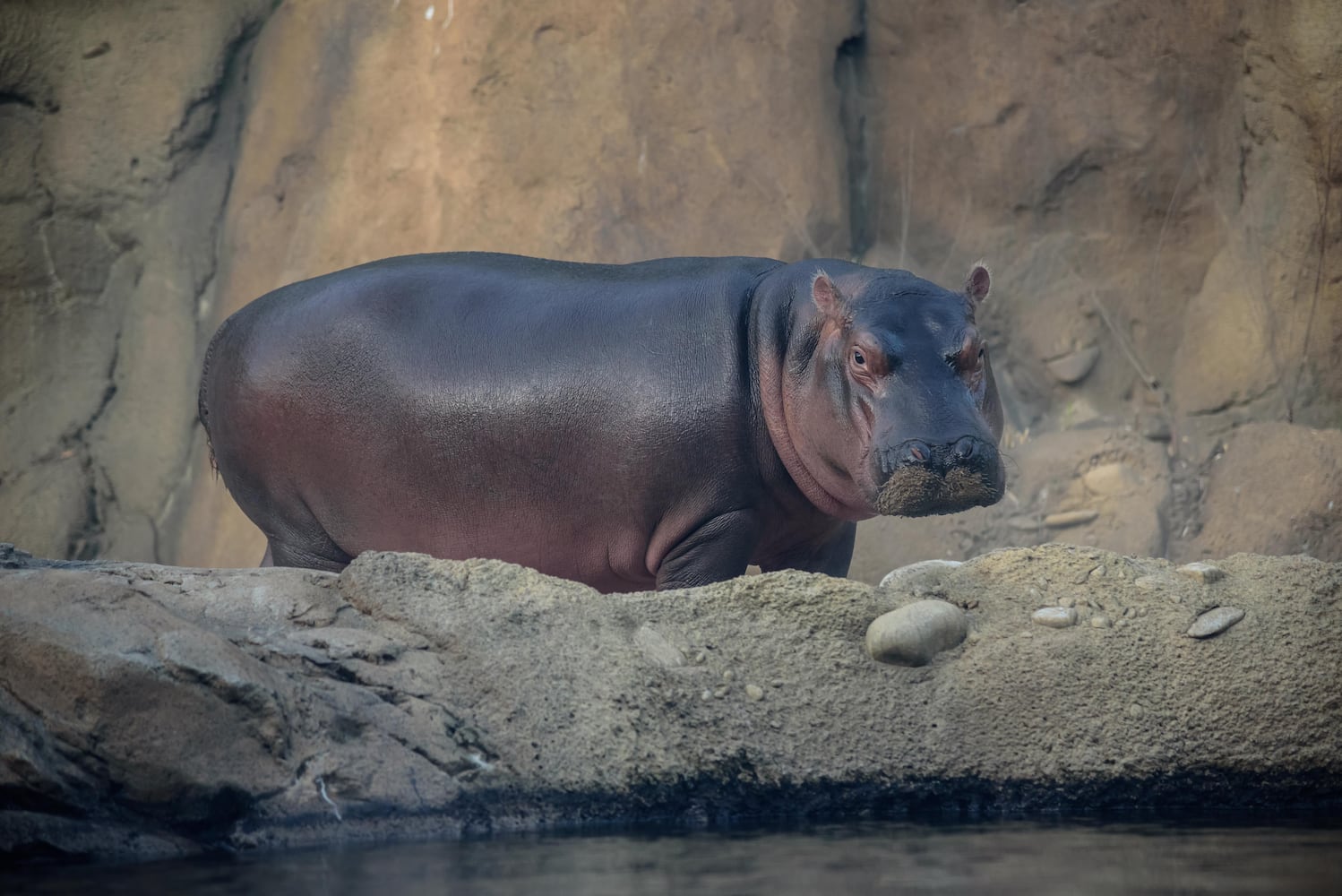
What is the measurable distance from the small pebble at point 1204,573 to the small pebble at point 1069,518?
400 centimetres

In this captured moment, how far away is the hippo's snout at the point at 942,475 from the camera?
561 centimetres

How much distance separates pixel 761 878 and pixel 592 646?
4.04 feet

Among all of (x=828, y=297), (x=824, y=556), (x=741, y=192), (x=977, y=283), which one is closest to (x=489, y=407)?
(x=828, y=297)

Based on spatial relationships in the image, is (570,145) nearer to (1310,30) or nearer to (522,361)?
(522,361)

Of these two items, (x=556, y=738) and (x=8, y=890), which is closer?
(x=8, y=890)

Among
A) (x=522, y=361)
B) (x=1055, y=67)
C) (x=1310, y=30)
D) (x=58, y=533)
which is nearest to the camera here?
(x=522, y=361)

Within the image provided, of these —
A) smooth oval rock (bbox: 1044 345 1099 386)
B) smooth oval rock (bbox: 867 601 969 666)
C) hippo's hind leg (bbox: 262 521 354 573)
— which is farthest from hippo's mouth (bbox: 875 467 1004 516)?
smooth oval rock (bbox: 1044 345 1099 386)

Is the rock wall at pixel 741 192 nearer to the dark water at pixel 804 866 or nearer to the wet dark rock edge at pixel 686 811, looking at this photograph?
the wet dark rock edge at pixel 686 811

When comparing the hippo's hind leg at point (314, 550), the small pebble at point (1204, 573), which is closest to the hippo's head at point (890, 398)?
the small pebble at point (1204, 573)

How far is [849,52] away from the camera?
1007 cm

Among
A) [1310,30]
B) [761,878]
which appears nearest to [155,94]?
[1310,30]

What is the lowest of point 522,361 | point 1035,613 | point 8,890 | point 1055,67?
point 8,890

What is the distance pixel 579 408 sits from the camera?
6559 mm

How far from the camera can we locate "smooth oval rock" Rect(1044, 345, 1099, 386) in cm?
961
